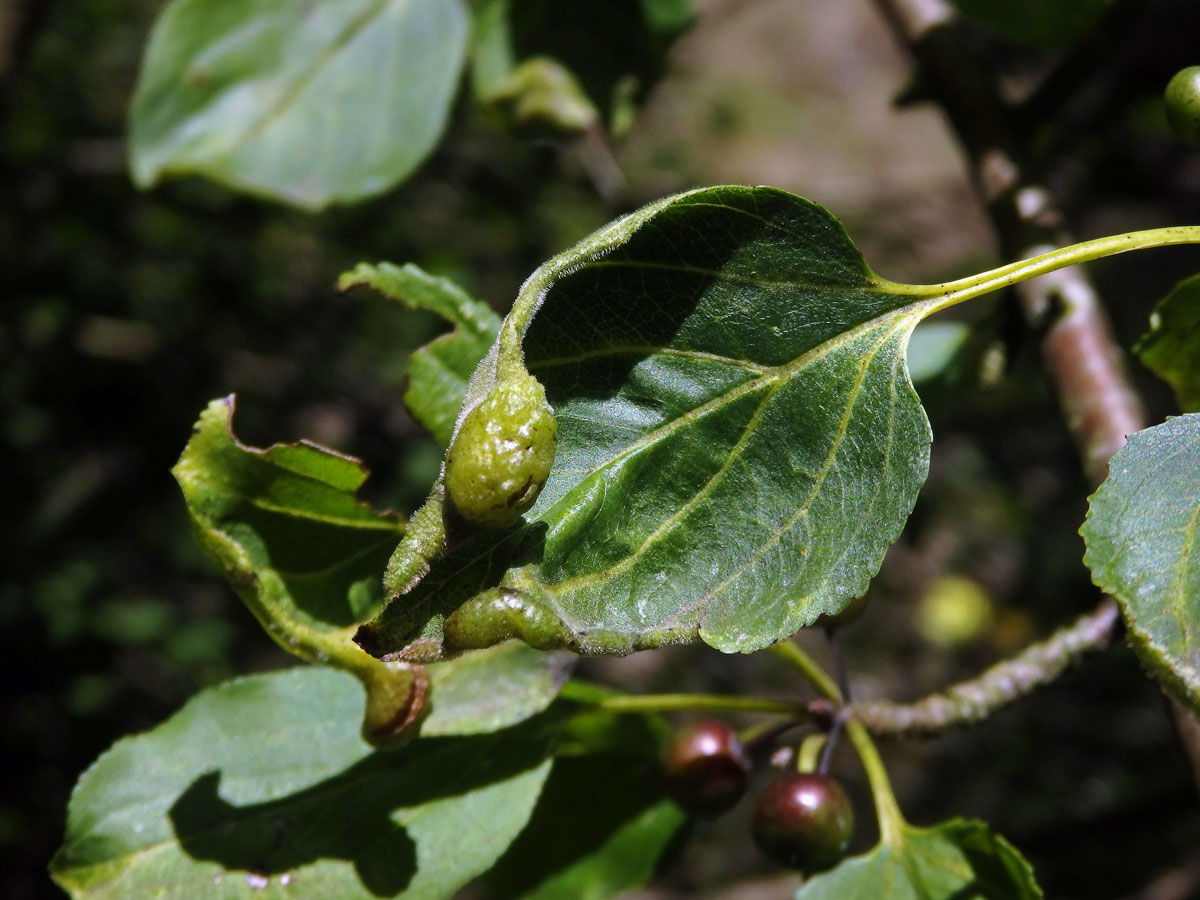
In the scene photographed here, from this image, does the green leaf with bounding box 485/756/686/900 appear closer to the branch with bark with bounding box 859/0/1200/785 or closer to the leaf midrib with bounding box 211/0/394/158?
the branch with bark with bounding box 859/0/1200/785

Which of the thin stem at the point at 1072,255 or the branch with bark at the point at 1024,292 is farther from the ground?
the thin stem at the point at 1072,255

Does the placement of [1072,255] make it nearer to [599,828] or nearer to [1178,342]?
[1178,342]

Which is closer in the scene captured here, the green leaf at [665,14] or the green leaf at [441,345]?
the green leaf at [441,345]

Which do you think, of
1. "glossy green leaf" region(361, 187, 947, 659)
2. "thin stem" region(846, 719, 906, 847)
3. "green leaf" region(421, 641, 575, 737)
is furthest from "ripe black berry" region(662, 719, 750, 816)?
"glossy green leaf" region(361, 187, 947, 659)

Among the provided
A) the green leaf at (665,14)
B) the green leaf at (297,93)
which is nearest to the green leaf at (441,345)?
the green leaf at (297,93)

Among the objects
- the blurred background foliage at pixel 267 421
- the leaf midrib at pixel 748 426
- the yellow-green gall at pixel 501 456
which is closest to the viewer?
the yellow-green gall at pixel 501 456

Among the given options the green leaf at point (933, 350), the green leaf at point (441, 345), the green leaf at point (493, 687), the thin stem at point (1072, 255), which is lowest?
the green leaf at point (933, 350)

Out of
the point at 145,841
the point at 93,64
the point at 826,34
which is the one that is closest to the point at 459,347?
the point at 145,841

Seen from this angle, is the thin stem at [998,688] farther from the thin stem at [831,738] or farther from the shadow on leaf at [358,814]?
the shadow on leaf at [358,814]
